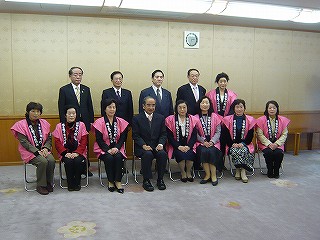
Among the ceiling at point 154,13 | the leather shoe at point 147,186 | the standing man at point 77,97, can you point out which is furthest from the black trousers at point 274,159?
the standing man at point 77,97

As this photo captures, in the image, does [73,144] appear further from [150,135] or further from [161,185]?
[161,185]

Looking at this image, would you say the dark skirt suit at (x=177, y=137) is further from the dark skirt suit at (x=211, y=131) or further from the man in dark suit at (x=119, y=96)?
the man in dark suit at (x=119, y=96)

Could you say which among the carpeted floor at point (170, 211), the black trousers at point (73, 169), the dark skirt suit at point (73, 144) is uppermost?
the dark skirt suit at point (73, 144)

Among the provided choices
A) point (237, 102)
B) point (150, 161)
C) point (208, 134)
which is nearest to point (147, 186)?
point (150, 161)

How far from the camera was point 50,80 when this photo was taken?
17.4 feet

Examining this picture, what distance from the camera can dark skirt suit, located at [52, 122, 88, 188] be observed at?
409 cm

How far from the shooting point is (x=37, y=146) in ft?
13.7

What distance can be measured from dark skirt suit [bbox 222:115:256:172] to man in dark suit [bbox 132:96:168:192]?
0.96 m

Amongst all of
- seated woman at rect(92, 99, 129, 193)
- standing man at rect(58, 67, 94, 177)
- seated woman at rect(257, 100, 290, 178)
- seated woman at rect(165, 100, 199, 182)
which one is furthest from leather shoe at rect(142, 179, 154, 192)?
seated woman at rect(257, 100, 290, 178)

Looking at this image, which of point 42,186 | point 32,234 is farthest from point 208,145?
point 32,234

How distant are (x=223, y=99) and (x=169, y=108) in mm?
816

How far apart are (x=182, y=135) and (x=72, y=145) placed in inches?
56.5

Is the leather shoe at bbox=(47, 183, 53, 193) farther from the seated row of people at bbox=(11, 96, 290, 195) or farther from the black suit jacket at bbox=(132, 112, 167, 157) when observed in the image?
the black suit jacket at bbox=(132, 112, 167, 157)

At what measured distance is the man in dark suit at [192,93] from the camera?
4.96 metres
